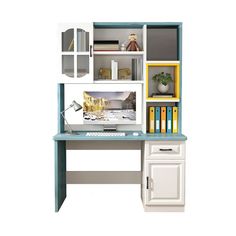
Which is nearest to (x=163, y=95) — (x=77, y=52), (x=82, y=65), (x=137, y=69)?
(x=137, y=69)

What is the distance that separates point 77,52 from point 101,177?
1522 millimetres

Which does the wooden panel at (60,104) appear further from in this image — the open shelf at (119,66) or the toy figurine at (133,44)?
the toy figurine at (133,44)

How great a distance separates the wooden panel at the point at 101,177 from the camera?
5145 millimetres

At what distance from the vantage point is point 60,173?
15.5ft

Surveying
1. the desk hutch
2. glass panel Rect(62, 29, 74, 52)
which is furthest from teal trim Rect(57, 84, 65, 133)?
glass panel Rect(62, 29, 74, 52)

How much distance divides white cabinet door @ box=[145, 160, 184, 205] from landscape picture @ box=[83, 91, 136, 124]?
2.56 ft

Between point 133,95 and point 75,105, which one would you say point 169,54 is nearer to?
point 133,95

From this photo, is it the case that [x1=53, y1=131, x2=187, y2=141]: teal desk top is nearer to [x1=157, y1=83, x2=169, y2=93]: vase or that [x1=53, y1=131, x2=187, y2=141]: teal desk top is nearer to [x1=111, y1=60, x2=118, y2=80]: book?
[x1=157, y1=83, x2=169, y2=93]: vase

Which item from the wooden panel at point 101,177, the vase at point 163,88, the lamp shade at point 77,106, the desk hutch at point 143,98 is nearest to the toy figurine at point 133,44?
the desk hutch at point 143,98

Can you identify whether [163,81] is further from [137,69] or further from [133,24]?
[133,24]

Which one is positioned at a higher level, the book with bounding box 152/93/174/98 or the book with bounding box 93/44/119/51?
the book with bounding box 93/44/119/51

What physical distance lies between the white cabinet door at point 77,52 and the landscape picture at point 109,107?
363mm

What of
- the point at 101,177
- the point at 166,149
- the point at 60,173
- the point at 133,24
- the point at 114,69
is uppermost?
the point at 133,24

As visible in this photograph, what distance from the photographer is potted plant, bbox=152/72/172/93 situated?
4.85 meters
